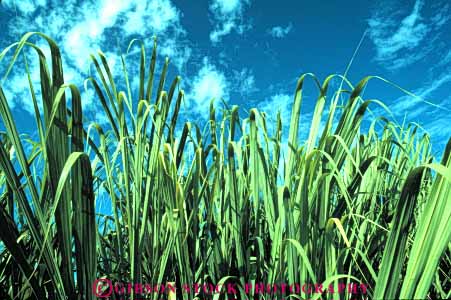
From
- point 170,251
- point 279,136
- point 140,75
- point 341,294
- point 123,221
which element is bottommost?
point 341,294

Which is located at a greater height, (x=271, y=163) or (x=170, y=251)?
(x=271, y=163)

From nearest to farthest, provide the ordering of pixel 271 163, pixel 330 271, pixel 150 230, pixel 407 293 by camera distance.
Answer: pixel 407 293
pixel 330 271
pixel 150 230
pixel 271 163

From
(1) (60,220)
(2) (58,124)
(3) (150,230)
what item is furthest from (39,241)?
(3) (150,230)

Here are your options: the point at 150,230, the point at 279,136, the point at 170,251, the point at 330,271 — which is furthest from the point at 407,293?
the point at 279,136

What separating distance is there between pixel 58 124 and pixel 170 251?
36cm

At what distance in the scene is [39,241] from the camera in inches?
26.5

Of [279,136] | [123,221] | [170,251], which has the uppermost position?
[279,136]

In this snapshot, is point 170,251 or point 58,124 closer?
point 58,124

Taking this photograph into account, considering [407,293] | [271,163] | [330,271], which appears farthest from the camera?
[271,163]

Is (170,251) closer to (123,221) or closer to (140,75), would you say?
(123,221)

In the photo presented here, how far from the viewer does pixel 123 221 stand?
110 cm

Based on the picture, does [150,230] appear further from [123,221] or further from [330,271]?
[330,271]

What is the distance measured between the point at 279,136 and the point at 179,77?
0.37 metres

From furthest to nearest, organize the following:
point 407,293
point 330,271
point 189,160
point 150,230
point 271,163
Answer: point 189,160
point 271,163
point 150,230
point 330,271
point 407,293
